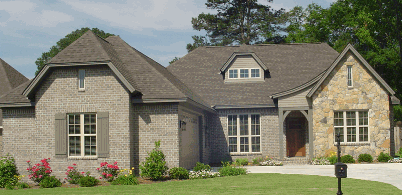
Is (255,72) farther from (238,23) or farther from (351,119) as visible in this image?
(238,23)

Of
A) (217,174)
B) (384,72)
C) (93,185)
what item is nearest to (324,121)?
(217,174)

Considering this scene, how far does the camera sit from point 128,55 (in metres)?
21.8

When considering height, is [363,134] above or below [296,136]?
above

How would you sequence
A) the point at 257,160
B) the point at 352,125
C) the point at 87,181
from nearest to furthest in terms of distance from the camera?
the point at 87,181 → the point at 352,125 → the point at 257,160

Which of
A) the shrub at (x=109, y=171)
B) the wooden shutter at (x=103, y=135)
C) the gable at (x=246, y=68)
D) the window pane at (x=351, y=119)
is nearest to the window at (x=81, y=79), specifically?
the wooden shutter at (x=103, y=135)

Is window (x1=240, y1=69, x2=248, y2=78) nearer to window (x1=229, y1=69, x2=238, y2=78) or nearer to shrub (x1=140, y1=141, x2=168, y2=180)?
window (x1=229, y1=69, x2=238, y2=78)

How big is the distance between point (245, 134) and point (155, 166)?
31.9ft

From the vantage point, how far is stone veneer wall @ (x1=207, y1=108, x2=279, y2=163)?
86.6 ft

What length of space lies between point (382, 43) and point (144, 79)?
2761 centimetres

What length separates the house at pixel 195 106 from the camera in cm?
1850

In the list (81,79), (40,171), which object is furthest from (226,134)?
(40,171)

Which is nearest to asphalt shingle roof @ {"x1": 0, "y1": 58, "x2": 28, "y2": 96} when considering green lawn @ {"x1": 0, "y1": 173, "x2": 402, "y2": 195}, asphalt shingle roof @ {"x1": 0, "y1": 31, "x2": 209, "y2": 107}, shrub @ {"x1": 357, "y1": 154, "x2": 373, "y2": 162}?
asphalt shingle roof @ {"x1": 0, "y1": 31, "x2": 209, "y2": 107}

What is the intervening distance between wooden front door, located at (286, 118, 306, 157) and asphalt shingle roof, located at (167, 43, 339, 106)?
2.06m

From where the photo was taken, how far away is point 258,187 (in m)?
14.6
